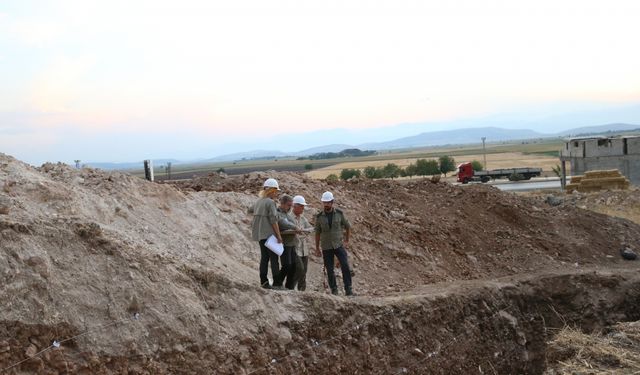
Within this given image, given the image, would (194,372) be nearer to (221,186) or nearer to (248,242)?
(248,242)

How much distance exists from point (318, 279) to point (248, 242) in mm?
1465

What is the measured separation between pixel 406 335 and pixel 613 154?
2643 cm

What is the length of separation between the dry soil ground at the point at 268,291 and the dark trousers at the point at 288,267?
411 millimetres

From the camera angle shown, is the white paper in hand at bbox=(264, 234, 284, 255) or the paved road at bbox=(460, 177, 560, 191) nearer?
the white paper in hand at bbox=(264, 234, 284, 255)

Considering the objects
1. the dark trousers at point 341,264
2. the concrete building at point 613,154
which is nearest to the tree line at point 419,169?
the concrete building at point 613,154

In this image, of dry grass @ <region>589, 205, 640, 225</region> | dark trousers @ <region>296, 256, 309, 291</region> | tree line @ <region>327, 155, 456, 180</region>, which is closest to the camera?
dark trousers @ <region>296, 256, 309, 291</region>

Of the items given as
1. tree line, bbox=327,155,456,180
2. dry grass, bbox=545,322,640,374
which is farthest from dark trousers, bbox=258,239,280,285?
tree line, bbox=327,155,456,180

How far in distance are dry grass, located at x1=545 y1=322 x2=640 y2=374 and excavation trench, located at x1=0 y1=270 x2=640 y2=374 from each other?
37.5 inches

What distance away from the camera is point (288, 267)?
889cm

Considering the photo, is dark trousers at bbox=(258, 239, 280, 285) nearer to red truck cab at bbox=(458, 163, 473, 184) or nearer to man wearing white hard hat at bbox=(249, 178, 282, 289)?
man wearing white hard hat at bbox=(249, 178, 282, 289)

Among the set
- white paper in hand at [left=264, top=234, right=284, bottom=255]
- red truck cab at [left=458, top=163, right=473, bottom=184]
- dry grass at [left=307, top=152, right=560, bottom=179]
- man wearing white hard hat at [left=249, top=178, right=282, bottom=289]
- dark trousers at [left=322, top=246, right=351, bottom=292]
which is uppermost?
man wearing white hard hat at [left=249, top=178, right=282, bottom=289]

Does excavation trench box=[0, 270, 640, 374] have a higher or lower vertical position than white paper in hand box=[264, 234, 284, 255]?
lower

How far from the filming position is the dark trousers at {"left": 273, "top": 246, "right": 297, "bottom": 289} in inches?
349

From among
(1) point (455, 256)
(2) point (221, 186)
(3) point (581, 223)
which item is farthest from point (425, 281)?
(3) point (581, 223)
